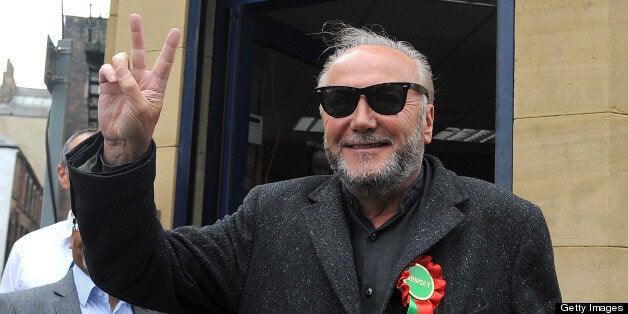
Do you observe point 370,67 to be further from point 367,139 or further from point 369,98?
point 367,139

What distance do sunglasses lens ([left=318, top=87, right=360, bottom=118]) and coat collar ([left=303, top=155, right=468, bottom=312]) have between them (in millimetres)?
222

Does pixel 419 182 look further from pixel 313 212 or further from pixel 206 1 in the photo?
pixel 206 1

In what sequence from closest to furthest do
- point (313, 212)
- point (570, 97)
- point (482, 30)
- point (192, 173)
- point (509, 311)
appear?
point (509, 311) < point (313, 212) < point (570, 97) < point (192, 173) < point (482, 30)

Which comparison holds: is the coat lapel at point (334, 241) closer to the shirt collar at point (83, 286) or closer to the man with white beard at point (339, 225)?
the man with white beard at point (339, 225)

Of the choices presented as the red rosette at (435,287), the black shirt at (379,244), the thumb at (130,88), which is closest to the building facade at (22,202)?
the black shirt at (379,244)

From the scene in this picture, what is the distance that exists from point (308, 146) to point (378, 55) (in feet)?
13.6

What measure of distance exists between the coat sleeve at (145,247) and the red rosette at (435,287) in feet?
1.41

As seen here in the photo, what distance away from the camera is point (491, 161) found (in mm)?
15508

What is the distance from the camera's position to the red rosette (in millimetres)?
1730

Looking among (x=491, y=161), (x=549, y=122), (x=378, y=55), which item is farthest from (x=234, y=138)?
(x=491, y=161)

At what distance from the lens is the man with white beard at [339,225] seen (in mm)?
1648

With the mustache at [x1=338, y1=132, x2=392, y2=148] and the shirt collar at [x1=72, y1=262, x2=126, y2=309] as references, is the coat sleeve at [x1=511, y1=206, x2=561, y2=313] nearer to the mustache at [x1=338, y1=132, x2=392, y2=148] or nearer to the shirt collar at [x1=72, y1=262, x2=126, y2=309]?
the mustache at [x1=338, y1=132, x2=392, y2=148]

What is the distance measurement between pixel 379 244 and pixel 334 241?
12 cm

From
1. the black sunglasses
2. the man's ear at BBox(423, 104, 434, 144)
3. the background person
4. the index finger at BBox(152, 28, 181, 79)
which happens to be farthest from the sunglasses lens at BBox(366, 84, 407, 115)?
the background person
